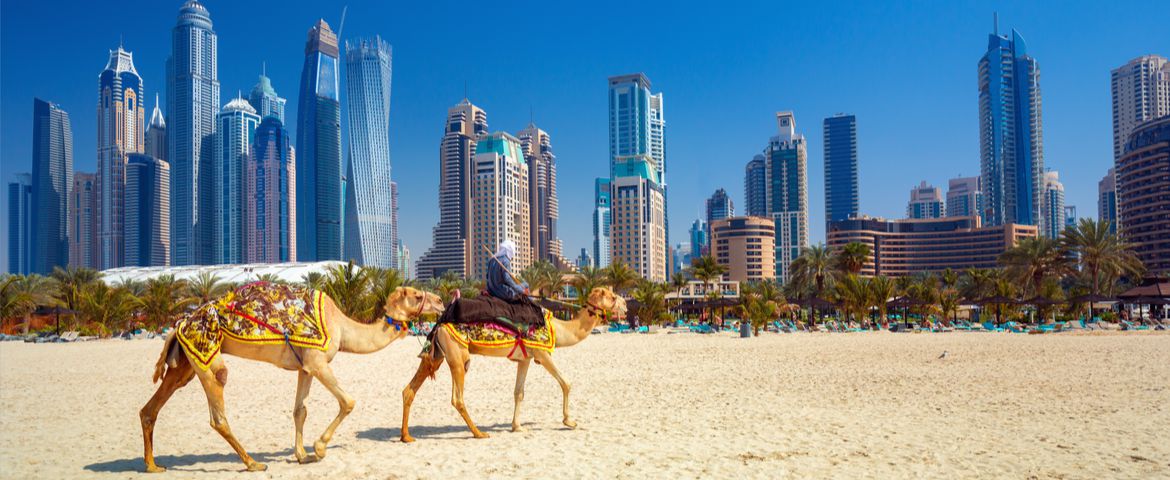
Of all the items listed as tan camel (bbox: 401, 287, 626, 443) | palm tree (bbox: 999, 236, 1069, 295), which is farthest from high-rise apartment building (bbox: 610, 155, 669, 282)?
tan camel (bbox: 401, 287, 626, 443)

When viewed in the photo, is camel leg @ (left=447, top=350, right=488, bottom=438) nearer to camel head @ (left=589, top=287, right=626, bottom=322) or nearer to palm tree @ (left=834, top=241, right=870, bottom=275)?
camel head @ (left=589, top=287, right=626, bottom=322)

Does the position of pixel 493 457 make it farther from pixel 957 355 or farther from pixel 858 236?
pixel 858 236

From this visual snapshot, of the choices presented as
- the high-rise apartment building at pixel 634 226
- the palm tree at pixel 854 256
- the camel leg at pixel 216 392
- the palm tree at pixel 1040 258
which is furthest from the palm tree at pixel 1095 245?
the high-rise apartment building at pixel 634 226

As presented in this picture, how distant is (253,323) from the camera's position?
8.23 metres

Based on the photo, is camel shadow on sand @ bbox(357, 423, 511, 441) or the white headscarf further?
the white headscarf

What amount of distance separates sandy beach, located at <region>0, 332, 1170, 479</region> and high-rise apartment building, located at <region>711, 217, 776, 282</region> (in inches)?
6124

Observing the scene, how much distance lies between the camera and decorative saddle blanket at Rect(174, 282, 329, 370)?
8070 millimetres

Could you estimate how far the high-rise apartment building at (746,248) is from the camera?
574 ft

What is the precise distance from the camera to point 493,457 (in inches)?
348

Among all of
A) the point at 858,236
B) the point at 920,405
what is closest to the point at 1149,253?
the point at 858,236

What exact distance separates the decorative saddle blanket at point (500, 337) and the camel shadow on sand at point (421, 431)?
50.6 inches

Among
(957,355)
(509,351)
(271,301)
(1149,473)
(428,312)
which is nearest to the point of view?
(1149,473)

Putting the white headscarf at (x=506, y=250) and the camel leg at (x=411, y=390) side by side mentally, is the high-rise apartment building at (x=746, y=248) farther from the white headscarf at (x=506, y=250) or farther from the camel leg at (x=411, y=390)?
the camel leg at (x=411, y=390)

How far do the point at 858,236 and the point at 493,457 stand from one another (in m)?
167
